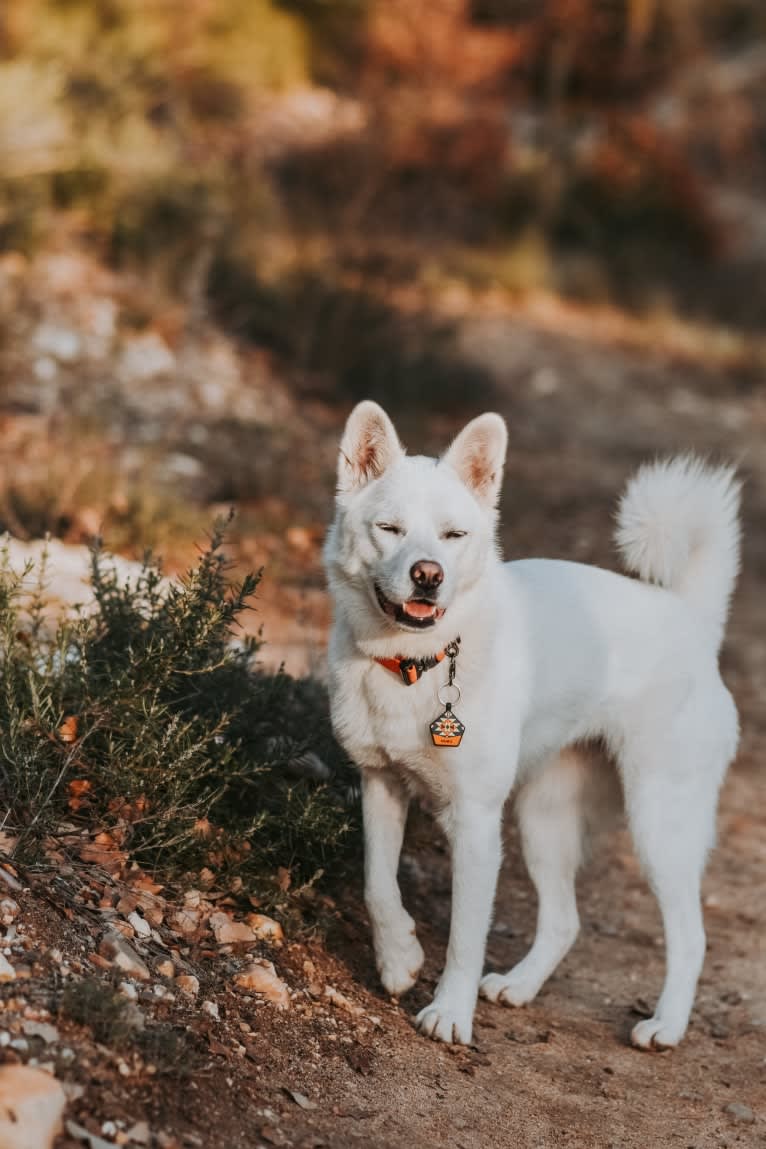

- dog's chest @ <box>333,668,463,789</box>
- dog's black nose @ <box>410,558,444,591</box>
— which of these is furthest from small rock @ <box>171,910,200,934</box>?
dog's black nose @ <box>410,558,444,591</box>

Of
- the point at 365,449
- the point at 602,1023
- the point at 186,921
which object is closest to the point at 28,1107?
the point at 186,921

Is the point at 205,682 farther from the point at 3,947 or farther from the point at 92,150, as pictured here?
the point at 92,150

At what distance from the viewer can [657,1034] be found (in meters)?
3.72

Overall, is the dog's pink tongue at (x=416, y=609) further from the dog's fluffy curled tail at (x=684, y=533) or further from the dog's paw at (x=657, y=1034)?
the dog's paw at (x=657, y=1034)

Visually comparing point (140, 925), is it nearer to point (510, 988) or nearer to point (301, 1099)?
point (301, 1099)

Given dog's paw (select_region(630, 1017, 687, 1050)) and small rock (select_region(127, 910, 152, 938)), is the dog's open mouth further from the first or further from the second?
dog's paw (select_region(630, 1017, 687, 1050))

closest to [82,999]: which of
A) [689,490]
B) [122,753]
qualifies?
[122,753]

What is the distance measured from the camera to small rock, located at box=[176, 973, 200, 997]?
3.05 meters

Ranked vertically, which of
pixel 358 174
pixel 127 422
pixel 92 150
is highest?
pixel 358 174

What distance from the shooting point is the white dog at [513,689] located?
3.40 metres

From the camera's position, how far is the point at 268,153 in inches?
580

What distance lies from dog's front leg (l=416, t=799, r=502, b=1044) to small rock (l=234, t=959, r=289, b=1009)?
1.30 ft

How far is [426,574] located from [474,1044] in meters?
1.29

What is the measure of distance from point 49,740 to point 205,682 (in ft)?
1.62
